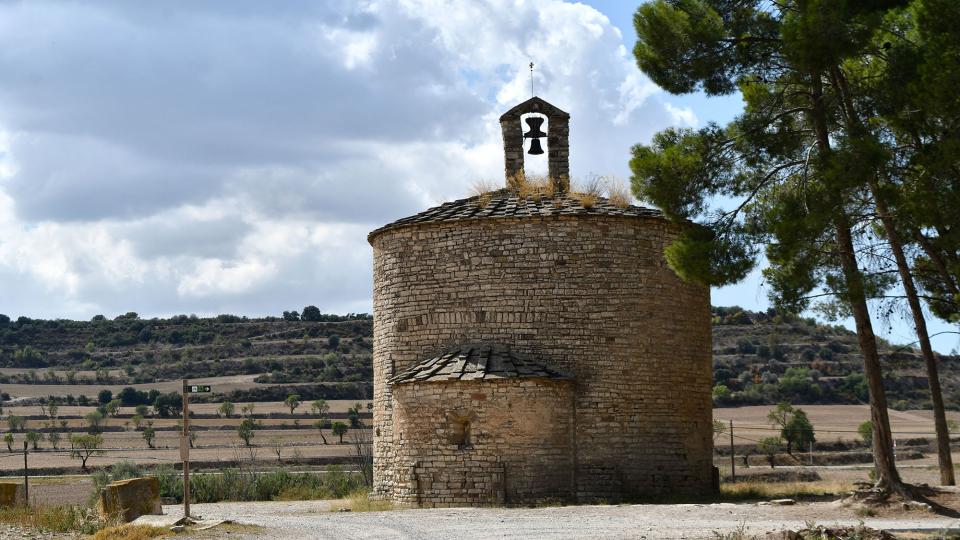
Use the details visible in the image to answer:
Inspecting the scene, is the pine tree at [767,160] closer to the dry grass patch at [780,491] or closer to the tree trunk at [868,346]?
the tree trunk at [868,346]

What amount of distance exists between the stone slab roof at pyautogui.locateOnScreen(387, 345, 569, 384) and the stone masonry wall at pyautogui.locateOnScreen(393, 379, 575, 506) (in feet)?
0.40

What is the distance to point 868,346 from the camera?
58.8ft

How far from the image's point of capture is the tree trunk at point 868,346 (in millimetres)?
17469

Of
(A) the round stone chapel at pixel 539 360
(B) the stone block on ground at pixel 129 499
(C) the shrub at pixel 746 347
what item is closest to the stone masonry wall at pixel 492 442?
(A) the round stone chapel at pixel 539 360

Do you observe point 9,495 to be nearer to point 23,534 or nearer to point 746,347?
point 23,534

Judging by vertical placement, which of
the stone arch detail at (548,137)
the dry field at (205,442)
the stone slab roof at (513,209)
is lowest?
the dry field at (205,442)

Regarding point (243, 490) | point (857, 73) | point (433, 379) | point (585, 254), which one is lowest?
point (243, 490)

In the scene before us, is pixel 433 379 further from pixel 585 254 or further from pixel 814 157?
pixel 814 157

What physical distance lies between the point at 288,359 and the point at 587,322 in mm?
60546

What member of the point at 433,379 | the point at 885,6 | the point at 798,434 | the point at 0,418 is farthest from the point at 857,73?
the point at 0,418

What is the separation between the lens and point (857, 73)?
17766 mm

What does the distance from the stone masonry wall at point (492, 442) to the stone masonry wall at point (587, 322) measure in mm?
428

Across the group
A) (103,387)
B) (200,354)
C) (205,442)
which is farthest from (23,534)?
(200,354)

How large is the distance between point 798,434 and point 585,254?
97.6ft
